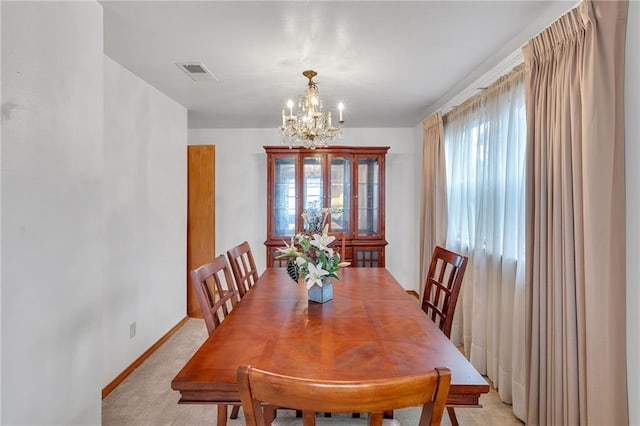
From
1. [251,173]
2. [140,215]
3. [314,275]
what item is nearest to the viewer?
[314,275]

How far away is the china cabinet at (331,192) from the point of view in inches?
165

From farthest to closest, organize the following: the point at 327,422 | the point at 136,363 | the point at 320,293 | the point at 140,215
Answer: the point at 140,215 → the point at 136,363 → the point at 320,293 → the point at 327,422

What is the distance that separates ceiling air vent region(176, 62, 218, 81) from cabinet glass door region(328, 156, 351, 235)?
6.29ft

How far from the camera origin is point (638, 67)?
1.37 m

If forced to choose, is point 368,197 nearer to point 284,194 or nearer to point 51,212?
point 284,194

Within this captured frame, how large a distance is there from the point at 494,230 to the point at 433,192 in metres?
1.25

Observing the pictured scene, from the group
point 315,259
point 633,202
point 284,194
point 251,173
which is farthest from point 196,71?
point 633,202

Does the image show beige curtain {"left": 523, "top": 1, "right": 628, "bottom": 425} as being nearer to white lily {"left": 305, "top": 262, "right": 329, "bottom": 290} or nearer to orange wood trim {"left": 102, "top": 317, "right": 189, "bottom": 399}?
white lily {"left": 305, "top": 262, "right": 329, "bottom": 290}

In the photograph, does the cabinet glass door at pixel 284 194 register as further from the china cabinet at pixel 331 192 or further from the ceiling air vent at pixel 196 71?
the ceiling air vent at pixel 196 71

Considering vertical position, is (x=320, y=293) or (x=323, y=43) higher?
(x=323, y=43)

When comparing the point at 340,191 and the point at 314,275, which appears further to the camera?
the point at 340,191

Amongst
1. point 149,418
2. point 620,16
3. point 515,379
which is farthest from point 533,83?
point 149,418

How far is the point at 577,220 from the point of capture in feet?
5.16

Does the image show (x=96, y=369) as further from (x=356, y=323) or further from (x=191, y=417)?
(x=356, y=323)
